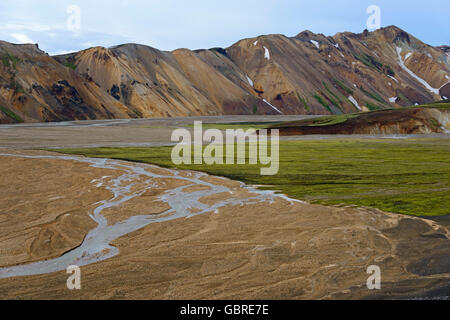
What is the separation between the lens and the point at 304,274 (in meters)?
9.73

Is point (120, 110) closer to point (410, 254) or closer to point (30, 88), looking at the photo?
point (30, 88)

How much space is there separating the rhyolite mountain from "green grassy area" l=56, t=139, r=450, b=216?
66.0 metres

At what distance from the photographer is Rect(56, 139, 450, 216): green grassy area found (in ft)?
57.0

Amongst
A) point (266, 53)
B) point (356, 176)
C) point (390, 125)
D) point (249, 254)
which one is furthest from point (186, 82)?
point (249, 254)

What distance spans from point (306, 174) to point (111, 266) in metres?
16.1

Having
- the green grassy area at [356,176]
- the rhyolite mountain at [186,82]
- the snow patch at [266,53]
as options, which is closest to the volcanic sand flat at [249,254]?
the green grassy area at [356,176]

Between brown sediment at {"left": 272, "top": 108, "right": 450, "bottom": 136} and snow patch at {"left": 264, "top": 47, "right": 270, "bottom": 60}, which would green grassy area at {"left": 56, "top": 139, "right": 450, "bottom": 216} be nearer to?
brown sediment at {"left": 272, "top": 108, "right": 450, "bottom": 136}

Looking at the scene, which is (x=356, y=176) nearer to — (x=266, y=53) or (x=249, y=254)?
(x=249, y=254)

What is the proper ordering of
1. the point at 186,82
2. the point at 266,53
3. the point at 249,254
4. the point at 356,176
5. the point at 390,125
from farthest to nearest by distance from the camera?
the point at 266,53, the point at 186,82, the point at 390,125, the point at 356,176, the point at 249,254

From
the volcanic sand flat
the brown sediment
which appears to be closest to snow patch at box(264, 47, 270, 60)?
the brown sediment

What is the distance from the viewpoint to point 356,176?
23891 mm

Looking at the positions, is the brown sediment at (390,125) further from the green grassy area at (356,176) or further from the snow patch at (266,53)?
the snow patch at (266,53)

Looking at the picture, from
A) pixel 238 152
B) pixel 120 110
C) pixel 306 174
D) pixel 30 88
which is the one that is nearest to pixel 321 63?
pixel 120 110

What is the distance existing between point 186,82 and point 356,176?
116609mm
